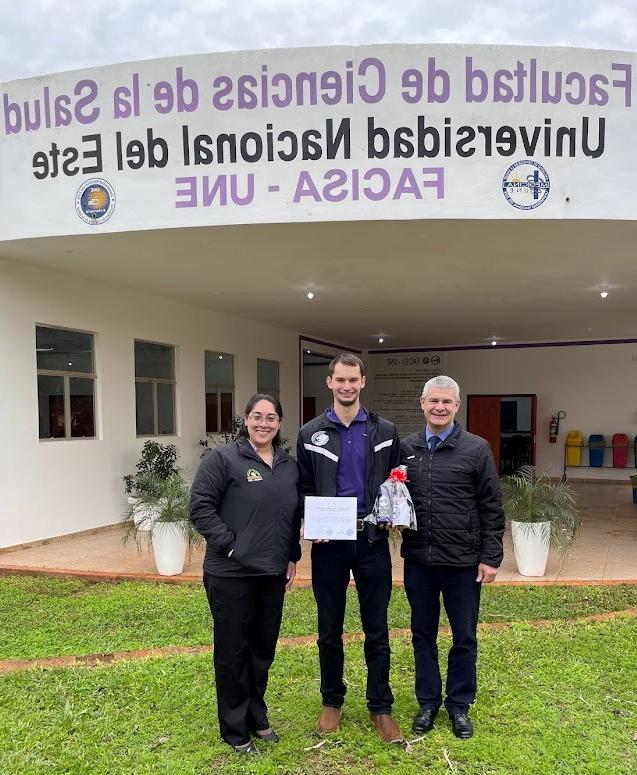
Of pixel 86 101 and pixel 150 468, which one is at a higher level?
pixel 86 101

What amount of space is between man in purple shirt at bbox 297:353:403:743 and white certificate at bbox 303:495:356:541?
3.2 inches

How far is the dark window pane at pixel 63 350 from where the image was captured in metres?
6.85

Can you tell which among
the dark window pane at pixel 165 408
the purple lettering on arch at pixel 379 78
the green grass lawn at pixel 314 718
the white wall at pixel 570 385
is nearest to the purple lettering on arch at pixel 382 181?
the purple lettering on arch at pixel 379 78

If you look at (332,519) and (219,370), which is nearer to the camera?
(332,519)

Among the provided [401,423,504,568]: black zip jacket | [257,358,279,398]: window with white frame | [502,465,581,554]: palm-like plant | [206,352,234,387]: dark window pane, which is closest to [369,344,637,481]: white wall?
[257,358,279,398]: window with white frame

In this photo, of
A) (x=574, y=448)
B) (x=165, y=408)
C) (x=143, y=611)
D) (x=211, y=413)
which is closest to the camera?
(x=143, y=611)

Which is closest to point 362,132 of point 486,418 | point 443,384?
point 443,384

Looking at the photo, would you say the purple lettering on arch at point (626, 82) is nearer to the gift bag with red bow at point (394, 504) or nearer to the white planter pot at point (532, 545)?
the white planter pot at point (532, 545)

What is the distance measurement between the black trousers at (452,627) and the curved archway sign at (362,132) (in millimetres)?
3116

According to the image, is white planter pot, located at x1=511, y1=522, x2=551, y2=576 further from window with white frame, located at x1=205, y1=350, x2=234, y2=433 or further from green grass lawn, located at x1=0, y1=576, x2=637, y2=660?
window with white frame, located at x1=205, y1=350, x2=234, y2=433

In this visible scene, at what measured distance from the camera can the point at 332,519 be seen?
248cm

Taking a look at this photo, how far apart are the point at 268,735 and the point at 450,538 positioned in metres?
1.17

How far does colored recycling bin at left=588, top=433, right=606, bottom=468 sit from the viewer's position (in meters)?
13.2

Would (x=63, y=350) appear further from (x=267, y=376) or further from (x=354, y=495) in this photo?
(x=354, y=495)
